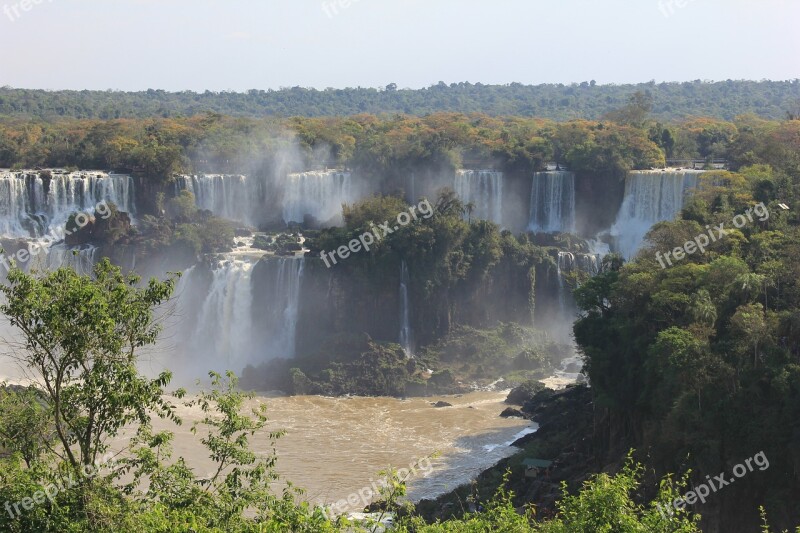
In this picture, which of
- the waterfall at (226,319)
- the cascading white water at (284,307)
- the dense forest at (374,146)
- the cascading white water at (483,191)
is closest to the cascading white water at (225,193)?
the dense forest at (374,146)

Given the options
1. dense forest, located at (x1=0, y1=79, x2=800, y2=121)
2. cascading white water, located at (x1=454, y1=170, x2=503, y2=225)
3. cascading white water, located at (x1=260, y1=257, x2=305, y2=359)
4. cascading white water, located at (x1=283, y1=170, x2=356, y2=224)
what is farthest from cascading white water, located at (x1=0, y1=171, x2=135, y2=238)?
dense forest, located at (x1=0, y1=79, x2=800, y2=121)

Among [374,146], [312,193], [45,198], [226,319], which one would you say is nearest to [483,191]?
[374,146]

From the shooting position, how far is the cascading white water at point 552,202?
5172cm

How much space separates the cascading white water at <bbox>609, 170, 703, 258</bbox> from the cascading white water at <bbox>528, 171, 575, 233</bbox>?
8.58 feet

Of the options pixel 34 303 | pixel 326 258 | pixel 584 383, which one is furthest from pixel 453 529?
pixel 326 258

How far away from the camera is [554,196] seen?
52094 millimetres

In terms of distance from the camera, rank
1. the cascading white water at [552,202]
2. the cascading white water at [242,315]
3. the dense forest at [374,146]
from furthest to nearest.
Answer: the dense forest at [374,146]
the cascading white water at [552,202]
the cascading white water at [242,315]

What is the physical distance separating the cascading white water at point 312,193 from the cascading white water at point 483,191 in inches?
Result: 234

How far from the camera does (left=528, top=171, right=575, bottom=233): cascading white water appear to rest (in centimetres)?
5172

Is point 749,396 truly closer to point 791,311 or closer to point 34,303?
point 791,311

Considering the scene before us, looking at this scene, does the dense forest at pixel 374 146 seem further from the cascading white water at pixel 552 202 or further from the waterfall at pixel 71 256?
the waterfall at pixel 71 256

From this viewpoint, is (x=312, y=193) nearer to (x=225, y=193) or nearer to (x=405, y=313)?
(x=225, y=193)

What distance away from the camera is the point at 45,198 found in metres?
51.6

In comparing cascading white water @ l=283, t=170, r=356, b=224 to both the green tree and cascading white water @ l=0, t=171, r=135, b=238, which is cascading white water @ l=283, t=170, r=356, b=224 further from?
the green tree
